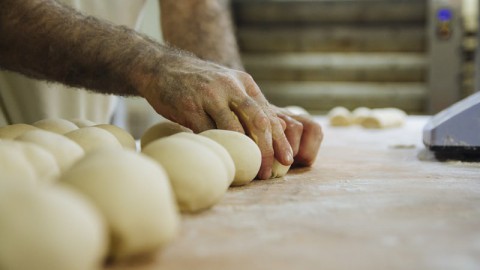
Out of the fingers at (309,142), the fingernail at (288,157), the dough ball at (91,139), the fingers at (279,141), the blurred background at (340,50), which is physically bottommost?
the blurred background at (340,50)

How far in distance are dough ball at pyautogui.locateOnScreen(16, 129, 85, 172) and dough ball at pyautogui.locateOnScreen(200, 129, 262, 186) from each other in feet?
1.06

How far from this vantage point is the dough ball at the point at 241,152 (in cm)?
124

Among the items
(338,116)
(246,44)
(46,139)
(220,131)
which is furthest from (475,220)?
(246,44)

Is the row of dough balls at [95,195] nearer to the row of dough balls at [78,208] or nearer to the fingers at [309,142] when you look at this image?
the row of dough balls at [78,208]

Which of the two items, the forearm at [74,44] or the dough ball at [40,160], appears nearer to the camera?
the dough ball at [40,160]

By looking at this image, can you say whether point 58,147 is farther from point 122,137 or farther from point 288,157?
point 288,157

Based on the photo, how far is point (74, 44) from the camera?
1.57 metres

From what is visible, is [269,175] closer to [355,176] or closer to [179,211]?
[355,176]

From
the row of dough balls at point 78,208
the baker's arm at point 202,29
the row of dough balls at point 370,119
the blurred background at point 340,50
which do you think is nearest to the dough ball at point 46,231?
the row of dough balls at point 78,208

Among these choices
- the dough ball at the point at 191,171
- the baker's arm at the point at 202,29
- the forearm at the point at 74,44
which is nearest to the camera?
the dough ball at the point at 191,171

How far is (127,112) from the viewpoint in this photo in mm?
4871

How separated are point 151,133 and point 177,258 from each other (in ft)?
2.92

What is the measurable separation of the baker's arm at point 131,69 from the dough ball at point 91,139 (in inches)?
8.8

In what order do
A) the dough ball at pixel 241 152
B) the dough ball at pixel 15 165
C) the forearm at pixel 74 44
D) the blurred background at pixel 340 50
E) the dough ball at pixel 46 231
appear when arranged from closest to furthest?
the dough ball at pixel 46 231, the dough ball at pixel 15 165, the dough ball at pixel 241 152, the forearm at pixel 74 44, the blurred background at pixel 340 50
